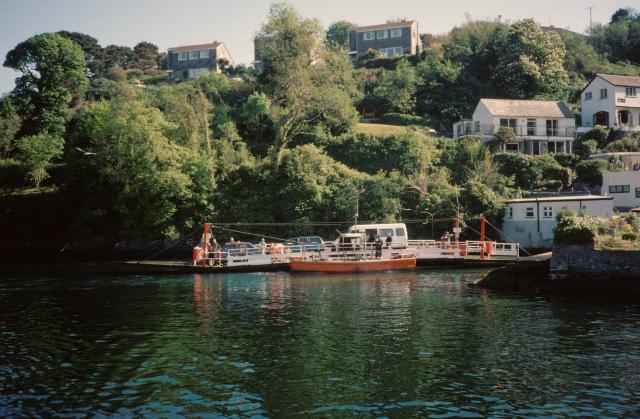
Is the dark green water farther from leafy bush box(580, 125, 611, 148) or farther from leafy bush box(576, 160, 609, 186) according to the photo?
leafy bush box(580, 125, 611, 148)

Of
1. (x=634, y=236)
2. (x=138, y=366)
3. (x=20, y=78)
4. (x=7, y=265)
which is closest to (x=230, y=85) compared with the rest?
(x=20, y=78)

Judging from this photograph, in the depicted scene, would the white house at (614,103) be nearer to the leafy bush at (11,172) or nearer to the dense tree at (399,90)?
the dense tree at (399,90)

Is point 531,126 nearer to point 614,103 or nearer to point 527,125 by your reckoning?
point 527,125

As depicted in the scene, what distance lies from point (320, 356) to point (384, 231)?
30546 millimetres

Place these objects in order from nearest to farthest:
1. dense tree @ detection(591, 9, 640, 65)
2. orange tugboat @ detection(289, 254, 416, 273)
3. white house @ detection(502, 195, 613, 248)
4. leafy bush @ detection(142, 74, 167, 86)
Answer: orange tugboat @ detection(289, 254, 416, 273)
white house @ detection(502, 195, 613, 248)
dense tree @ detection(591, 9, 640, 65)
leafy bush @ detection(142, 74, 167, 86)

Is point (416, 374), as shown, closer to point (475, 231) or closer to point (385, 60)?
point (475, 231)

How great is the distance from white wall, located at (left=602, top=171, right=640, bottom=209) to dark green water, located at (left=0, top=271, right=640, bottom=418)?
33973 mm

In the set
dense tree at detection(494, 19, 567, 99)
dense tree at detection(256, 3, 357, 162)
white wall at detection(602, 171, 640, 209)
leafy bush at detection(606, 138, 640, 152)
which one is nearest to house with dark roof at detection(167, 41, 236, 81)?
dense tree at detection(256, 3, 357, 162)

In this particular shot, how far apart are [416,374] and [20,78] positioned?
7241cm

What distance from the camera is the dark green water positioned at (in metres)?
14.8

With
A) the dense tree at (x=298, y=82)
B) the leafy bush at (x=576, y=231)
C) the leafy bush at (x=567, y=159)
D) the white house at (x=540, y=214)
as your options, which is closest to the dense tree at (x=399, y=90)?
the dense tree at (x=298, y=82)

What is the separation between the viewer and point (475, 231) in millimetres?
54844

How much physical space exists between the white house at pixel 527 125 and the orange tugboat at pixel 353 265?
1313 inches

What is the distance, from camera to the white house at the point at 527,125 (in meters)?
74.1
